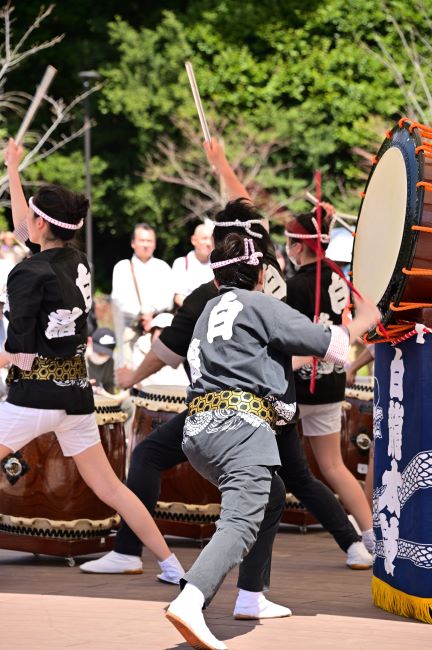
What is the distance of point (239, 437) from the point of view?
4.68m

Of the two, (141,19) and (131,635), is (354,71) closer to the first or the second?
(141,19)

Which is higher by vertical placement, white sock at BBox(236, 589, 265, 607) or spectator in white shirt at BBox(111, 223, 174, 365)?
spectator in white shirt at BBox(111, 223, 174, 365)

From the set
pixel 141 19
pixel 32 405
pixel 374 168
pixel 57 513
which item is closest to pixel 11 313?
pixel 32 405

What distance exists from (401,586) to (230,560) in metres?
0.86

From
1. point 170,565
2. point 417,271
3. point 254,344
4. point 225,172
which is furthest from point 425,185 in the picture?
point 170,565

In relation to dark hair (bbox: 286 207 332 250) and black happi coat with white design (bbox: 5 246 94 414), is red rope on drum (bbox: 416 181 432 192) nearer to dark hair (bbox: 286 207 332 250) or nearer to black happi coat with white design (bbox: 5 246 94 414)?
dark hair (bbox: 286 207 332 250)

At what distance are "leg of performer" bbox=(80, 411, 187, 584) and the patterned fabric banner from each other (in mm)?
1045

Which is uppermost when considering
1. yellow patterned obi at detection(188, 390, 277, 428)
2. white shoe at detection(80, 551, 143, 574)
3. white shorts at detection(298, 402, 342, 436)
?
yellow patterned obi at detection(188, 390, 277, 428)

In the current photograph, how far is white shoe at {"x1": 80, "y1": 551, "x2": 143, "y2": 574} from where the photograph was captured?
601 centimetres

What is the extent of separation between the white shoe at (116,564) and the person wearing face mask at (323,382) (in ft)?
3.71

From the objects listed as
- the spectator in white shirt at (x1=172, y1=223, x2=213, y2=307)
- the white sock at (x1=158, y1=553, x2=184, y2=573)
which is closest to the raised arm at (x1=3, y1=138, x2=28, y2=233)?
the white sock at (x1=158, y1=553, x2=184, y2=573)

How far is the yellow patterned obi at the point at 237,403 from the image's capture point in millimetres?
4695

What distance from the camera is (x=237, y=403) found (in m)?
4.70

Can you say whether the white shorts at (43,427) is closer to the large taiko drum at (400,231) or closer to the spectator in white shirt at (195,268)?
the large taiko drum at (400,231)
